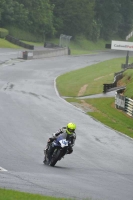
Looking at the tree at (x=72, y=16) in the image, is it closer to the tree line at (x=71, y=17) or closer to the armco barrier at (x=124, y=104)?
the tree line at (x=71, y=17)

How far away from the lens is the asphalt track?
1631 cm

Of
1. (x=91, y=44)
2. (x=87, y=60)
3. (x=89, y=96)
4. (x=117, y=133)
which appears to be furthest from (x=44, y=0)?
(x=117, y=133)

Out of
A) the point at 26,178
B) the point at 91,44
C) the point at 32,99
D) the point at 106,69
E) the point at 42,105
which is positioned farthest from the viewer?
the point at 91,44

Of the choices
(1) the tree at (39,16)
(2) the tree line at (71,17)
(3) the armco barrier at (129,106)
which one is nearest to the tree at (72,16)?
(2) the tree line at (71,17)

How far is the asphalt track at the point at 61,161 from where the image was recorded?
16312 mm

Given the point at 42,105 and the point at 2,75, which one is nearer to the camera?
the point at 42,105

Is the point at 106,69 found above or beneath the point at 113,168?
beneath

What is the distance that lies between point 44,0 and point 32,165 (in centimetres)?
10229

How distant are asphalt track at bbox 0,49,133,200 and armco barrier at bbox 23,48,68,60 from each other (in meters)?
27.5

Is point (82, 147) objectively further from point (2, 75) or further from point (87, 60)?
point (87, 60)

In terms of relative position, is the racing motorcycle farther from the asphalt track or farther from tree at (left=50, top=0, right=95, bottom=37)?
tree at (left=50, top=0, right=95, bottom=37)

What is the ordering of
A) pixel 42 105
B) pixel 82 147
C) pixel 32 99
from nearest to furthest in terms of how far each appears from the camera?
pixel 82 147 → pixel 42 105 → pixel 32 99

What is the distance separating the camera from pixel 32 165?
20531 mm

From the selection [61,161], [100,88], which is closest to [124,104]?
[100,88]
